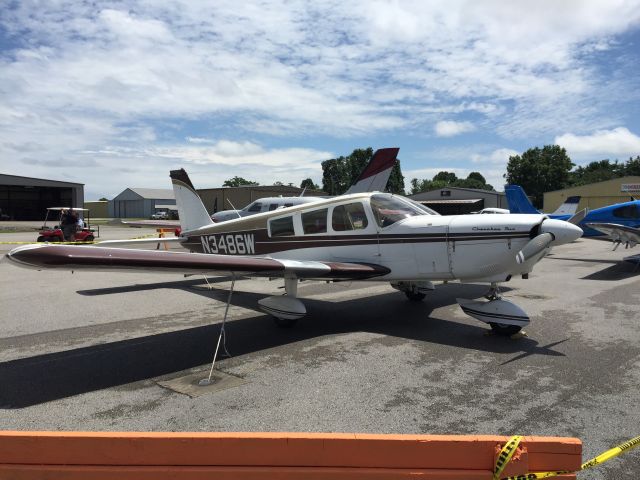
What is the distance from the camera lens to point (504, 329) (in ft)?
22.2

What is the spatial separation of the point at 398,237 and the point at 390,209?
23.2 inches

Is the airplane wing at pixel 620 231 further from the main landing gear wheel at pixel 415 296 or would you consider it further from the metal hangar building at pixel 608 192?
the metal hangar building at pixel 608 192

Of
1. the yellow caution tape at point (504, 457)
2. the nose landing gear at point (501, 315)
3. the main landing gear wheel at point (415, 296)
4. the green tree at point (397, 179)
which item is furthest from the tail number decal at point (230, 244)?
the green tree at point (397, 179)

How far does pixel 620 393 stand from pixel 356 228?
4385 mm

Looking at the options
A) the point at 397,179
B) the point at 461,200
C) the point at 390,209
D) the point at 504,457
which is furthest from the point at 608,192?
the point at 504,457

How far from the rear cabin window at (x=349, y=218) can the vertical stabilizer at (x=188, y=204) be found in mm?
4328

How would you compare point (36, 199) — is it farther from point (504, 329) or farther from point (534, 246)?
point (534, 246)

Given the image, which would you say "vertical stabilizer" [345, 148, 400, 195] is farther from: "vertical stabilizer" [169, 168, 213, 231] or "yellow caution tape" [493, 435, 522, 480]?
"yellow caution tape" [493, 435, 522, 480]

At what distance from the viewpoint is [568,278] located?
13039mm

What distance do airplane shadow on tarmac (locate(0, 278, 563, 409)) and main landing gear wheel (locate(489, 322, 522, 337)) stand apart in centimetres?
13

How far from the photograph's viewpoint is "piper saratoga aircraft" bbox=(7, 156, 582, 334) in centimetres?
601

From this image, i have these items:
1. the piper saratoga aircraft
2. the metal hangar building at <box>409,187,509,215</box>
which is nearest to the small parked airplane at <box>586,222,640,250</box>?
the piper saratoga aircraft

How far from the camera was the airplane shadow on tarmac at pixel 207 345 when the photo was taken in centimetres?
500

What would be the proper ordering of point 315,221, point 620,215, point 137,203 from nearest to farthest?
point 315,221 → point 620,215 → point 137,203
